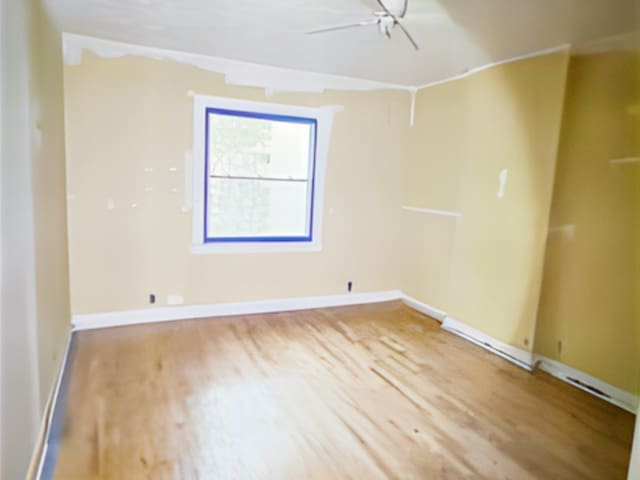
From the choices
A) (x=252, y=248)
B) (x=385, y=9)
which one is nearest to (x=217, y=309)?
(x=252, y=248)

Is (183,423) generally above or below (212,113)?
below

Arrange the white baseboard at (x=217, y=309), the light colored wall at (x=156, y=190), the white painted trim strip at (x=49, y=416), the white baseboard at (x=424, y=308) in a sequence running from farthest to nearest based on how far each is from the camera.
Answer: the white baseboard at (x=424, y=308)
the white baseboard at (x=217, y=309)
the light colored wall at (x=156, y=190)
the white painted trim strip at (x=49, y=416)

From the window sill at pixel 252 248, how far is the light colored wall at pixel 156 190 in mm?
63

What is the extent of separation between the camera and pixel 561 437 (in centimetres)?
238

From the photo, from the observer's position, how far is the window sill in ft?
13.1

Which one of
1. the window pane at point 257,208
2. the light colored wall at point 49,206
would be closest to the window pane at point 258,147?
the window pane at point 257,208

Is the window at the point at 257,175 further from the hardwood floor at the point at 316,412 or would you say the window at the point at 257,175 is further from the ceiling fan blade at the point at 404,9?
the ceiling fan blade at the point at 404,9

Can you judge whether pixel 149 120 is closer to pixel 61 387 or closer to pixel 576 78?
pixel 61 387

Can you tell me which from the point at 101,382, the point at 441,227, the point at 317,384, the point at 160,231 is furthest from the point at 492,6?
the point at 101,382

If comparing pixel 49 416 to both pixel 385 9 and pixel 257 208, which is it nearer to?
pixel 257 208

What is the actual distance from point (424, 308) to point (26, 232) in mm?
3852

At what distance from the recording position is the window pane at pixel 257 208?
4074 millimetres

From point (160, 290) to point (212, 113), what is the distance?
1.78m

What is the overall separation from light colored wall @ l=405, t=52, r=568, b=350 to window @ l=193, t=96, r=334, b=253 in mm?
1279
